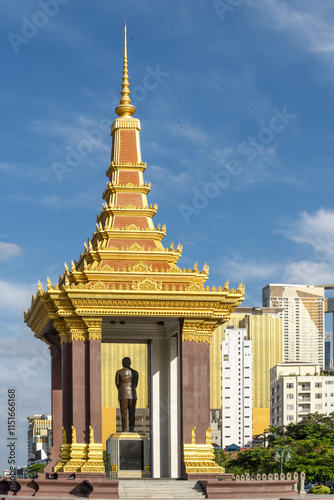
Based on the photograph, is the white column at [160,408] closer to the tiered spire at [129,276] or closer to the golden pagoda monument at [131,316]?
the golden pagoda monument at [131,316]

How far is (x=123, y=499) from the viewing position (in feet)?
105

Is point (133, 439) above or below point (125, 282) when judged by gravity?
below

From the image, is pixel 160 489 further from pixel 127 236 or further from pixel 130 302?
pixel 127 236

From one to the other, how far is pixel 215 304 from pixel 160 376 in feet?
18.7

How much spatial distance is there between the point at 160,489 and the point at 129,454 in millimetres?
3699

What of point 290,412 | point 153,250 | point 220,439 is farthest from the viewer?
point 220,439

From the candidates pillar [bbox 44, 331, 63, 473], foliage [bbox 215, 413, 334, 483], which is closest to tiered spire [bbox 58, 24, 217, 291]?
pillar [bbox 44, 331, 63, 473]

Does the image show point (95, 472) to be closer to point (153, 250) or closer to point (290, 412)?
point (153, 250)

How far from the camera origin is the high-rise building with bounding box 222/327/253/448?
169 meters

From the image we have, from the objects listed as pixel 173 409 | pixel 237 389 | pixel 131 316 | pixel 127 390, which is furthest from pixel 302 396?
pixel 131 316

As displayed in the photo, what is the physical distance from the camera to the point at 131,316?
34.7m

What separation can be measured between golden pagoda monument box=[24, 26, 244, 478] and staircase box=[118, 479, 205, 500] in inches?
20.3

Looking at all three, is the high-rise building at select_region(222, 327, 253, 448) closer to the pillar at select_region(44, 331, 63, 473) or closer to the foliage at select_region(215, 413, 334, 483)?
the foliage at select_region(215, 413, 334, 483)

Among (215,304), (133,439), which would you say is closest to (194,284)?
(215,304)
